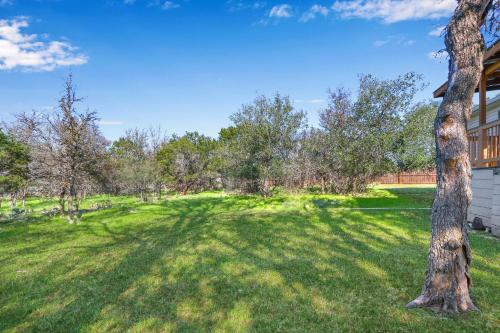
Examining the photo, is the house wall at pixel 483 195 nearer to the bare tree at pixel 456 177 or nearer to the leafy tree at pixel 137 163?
the bare tree at pixel 456 177

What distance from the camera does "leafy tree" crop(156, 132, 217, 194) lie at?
82.7ft

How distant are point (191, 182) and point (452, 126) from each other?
2440 centimetres

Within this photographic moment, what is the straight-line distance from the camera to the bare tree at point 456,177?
3109 mm

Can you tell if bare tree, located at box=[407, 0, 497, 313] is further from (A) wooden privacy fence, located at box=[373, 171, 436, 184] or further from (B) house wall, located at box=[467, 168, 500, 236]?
(A) wooden privacy fence, located at box=[373, 171, 436, 184]

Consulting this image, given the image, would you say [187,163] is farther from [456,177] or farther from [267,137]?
[456,177]

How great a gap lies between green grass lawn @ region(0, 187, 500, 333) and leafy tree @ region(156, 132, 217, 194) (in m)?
16.7

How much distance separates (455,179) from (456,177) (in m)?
0.02

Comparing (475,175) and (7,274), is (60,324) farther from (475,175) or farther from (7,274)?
(475,175)

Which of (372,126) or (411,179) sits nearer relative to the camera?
(372,126)

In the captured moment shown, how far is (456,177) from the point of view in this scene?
10.4 ft

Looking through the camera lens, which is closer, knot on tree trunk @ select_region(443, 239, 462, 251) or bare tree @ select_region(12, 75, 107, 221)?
knot on tree trunk @ select_region(443, 239, 462, 251)

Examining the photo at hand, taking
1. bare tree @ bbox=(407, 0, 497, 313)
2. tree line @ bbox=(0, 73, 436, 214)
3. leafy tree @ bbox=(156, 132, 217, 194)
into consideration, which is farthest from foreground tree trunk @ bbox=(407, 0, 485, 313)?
leafy tree @ bbox=(156, 132, 217, 194)

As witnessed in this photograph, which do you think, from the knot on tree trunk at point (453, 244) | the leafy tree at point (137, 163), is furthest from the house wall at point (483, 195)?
the leafy tree at point (137, 163)

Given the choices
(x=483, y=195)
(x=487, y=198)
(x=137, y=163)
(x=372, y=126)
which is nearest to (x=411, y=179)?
(x=372, y=126)
